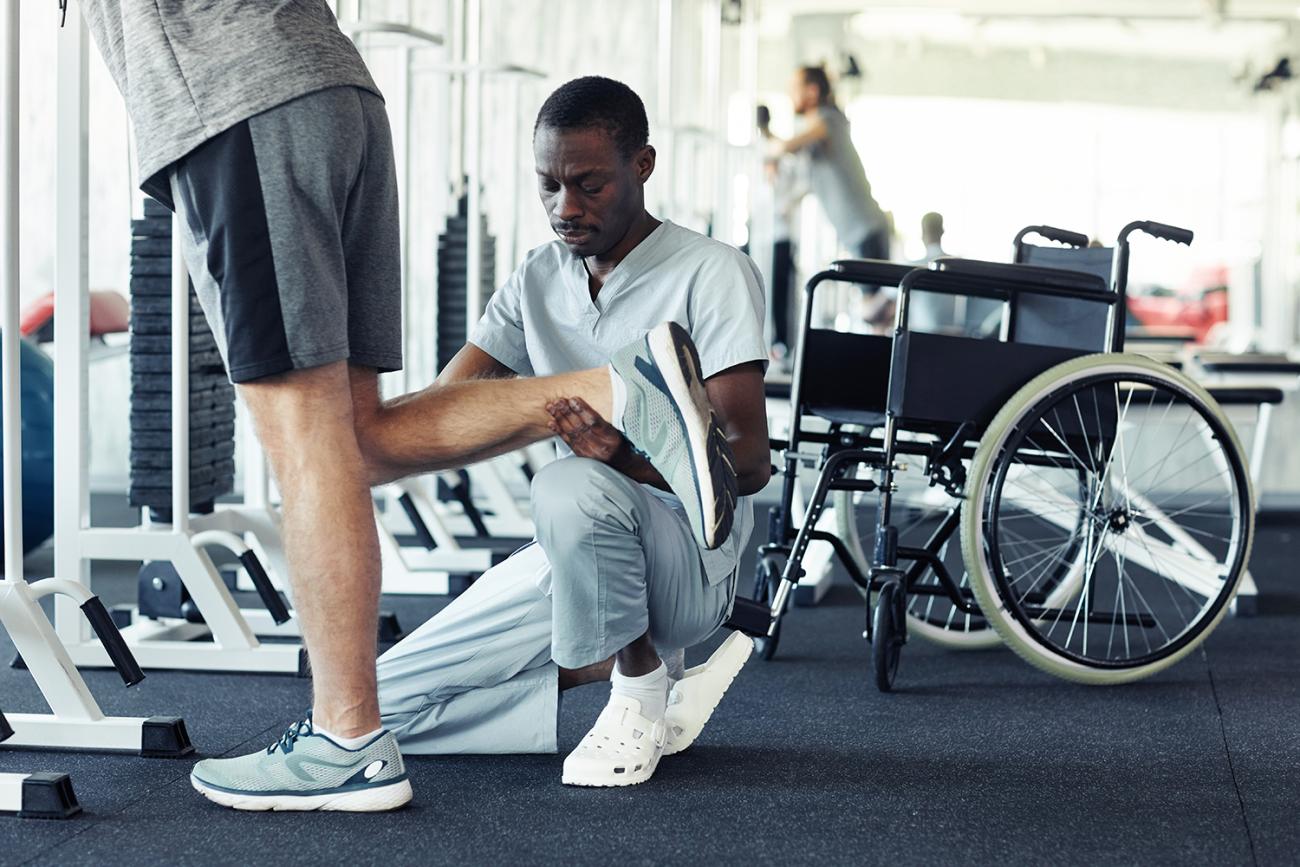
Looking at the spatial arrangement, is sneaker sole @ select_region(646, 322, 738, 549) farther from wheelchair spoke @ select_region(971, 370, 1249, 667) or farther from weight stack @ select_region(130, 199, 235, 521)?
weight stack @ select_region(130, 199, 235, 521)

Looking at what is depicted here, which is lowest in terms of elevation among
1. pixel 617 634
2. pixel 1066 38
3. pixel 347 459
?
pixel 617 634

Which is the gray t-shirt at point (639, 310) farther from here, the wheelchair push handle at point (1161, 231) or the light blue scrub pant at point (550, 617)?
the wheelchair push handle at point (1161, 231)

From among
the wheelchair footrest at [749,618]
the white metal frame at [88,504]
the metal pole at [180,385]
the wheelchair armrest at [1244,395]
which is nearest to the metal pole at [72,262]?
the white metal frame at [88,504]

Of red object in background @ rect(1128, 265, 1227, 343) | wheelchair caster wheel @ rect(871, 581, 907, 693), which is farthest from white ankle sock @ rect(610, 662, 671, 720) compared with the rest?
red object in background @ rect(1128, 265, 1227, 343)

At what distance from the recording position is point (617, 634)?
1.68 meters

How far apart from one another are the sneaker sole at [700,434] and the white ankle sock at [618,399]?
5 centimetres

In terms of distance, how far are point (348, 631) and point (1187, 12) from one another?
22.3 ft

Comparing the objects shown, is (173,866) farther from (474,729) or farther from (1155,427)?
(1155,427)

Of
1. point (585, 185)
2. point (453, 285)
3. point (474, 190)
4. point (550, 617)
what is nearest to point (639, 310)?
point (585, 185)

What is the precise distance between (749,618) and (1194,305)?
21.9 feet

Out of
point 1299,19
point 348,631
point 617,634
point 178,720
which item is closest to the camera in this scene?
point 348,631

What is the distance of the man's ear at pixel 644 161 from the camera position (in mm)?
1788

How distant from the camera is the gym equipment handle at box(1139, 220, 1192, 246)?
95.9 inches

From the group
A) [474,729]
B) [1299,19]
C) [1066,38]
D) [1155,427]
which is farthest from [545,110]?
[1066,38]
